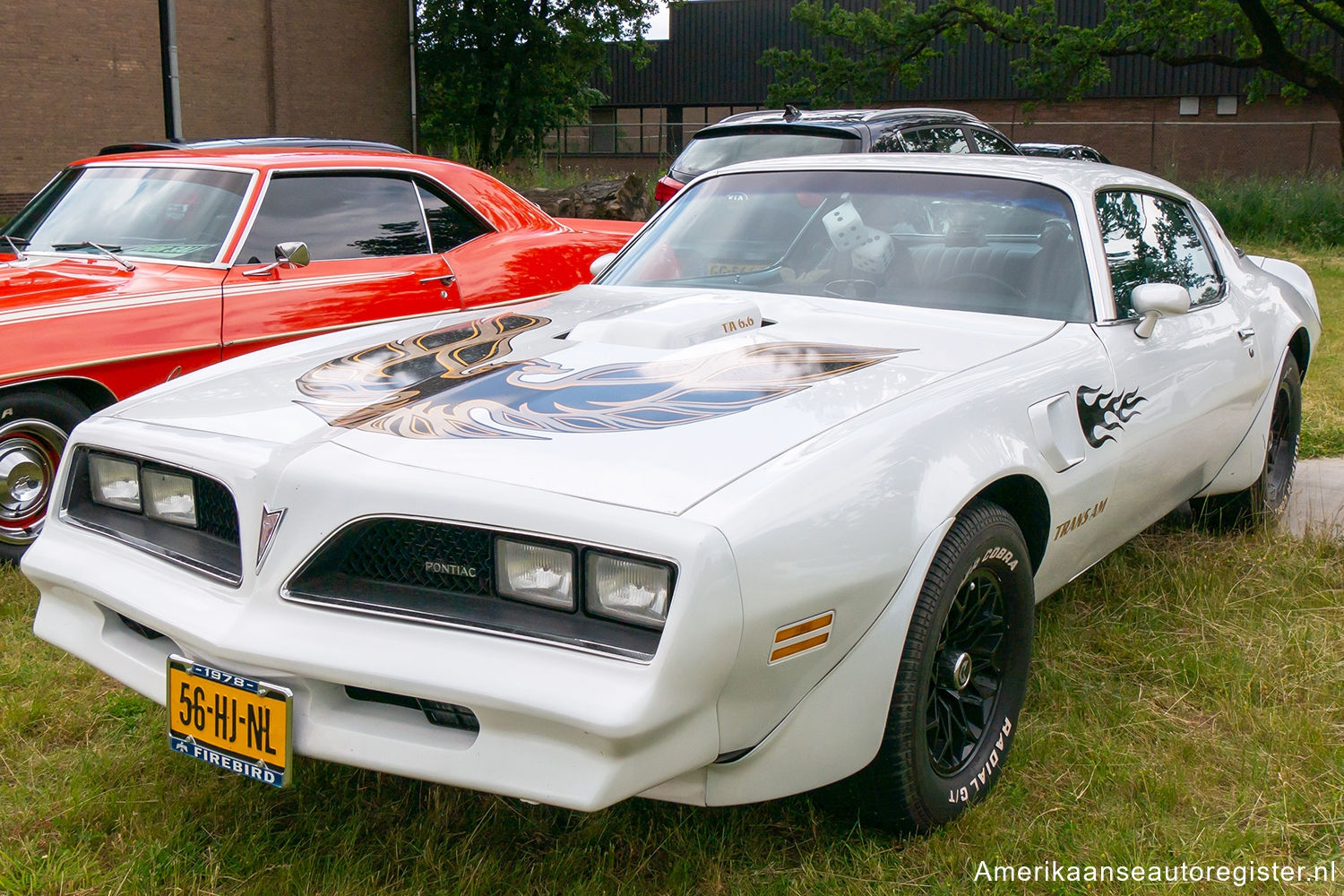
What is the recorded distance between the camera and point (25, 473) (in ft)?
13.3

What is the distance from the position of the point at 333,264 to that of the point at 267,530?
3088mm

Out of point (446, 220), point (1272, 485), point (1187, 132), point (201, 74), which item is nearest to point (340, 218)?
point (446, 220)

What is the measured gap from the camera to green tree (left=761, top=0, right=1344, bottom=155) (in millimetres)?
19453

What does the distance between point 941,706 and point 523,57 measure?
1021 inches

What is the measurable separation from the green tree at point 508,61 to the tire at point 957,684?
23731 mm

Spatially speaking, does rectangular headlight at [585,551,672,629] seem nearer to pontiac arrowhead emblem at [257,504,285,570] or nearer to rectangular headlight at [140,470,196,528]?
pontiac arrowhead emblem at [257,504,285,570]

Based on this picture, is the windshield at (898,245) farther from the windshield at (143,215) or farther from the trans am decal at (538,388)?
the windshield at (143,215)

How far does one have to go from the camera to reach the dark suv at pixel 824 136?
26.1 feet

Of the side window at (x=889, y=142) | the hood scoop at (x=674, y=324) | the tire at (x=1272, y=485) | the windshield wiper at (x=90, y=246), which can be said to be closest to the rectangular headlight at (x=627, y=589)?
the hood scoop at (x=674, y=324)

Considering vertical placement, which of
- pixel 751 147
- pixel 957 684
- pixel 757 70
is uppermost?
pixel 757 70

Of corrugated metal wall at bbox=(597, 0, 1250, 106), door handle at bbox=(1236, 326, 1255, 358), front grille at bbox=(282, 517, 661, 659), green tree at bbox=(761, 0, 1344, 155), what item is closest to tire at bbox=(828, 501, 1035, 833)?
front grille at bbox=(282, 517, 661, 659)

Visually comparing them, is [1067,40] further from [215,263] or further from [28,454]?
[28,454]

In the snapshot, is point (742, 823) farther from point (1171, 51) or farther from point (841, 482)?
point (1171, 51)

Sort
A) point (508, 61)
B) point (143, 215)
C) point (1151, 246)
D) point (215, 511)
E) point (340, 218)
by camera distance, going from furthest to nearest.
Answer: point (508, 61) < point (340, 218) < point (143, 215) < point (1151, 246) < point (215, 511)
